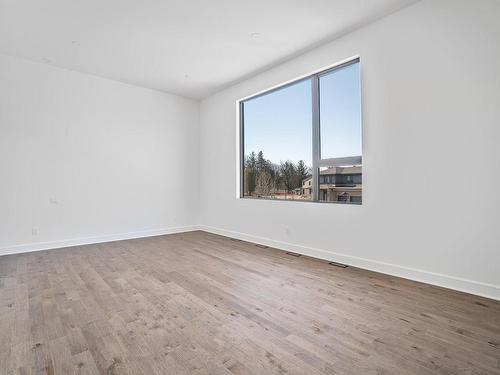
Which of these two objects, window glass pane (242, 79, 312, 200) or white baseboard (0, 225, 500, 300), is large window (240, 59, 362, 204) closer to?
window glass pane (242, 79, 312, 200)

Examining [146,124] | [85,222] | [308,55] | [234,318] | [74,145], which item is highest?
[308,55]

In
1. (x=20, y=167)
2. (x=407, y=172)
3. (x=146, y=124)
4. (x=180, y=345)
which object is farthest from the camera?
(x=146, y=124)

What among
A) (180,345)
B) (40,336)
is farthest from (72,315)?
(180,345)

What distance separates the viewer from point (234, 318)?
83.4 inches

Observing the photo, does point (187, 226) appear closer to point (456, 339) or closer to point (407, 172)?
point (407, 172)

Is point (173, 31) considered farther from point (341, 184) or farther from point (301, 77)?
point (341, 184)

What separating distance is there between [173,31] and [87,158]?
2778 mm

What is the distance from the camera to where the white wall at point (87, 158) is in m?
4.13

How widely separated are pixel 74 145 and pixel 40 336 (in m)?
3.67

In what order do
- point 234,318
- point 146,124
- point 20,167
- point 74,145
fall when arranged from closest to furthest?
point 234,318
point 20,167
point 74,145
point 146,124

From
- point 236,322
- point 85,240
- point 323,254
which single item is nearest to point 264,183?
point 323,254

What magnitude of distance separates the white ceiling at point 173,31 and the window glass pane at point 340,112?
1.74ft

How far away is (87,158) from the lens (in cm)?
478

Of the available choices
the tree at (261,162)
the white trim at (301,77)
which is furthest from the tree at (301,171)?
the white trim at (301,77)
